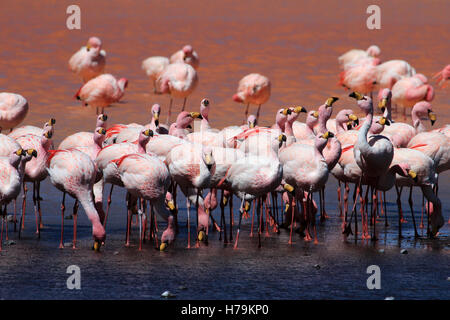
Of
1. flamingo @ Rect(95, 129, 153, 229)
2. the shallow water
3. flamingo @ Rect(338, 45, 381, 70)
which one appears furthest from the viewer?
flamingo @ Rect(338, 45, 381, 70)

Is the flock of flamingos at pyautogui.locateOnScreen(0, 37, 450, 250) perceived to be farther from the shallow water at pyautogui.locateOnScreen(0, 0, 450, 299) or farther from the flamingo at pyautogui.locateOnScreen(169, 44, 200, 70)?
Result: the flamingo at pyautogui.locateOnScreen(169, 44, 200, 70)

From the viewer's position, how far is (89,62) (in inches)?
870

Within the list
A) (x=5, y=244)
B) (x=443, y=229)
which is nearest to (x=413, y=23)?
(x=443, y=229)

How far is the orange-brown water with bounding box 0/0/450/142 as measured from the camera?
70.3 feet

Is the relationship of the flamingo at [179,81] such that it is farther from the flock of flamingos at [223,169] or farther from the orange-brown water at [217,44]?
the flock of flamingos at [223,169]

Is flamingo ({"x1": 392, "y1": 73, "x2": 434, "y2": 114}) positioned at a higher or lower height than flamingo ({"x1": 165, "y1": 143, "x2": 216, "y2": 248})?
higher

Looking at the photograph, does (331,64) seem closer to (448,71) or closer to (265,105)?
(265,105)

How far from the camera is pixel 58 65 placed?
2584cm

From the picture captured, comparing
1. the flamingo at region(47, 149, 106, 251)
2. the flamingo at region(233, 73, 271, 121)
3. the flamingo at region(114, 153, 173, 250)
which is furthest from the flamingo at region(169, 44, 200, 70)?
the flamingo at region(114, 153, 173, 250)

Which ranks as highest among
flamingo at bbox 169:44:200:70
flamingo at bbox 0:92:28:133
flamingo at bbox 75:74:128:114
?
flamingo at bbox 169:44:200:70

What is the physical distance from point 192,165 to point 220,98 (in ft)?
42.4

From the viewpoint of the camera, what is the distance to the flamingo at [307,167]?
9367mm

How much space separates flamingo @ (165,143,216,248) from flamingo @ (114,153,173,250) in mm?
268

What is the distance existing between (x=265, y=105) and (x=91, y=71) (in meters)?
4.73
